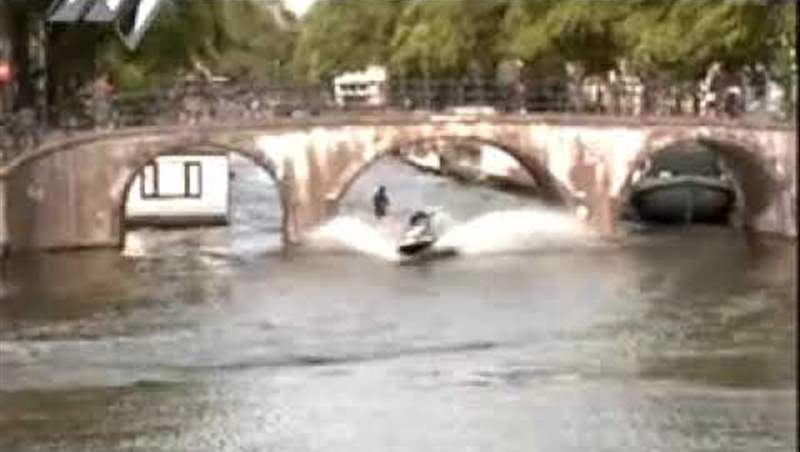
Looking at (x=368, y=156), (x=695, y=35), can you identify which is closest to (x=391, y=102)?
(x=368, y=156)

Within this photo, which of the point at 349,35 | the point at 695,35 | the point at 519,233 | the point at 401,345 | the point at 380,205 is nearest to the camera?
the point at 401,345

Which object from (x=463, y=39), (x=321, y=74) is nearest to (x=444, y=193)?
(x=463, y=39)

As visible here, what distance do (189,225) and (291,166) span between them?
5.60 meters

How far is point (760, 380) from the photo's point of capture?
93.4 feet

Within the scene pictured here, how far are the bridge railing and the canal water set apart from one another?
2.86 meters

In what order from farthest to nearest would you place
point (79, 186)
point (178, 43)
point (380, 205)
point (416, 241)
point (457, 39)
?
point (457, 39)
point (380, 205)
point (178, 43)
point (79, 186)
point (416, 241)

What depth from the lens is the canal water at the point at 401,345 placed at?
2536 centimetres

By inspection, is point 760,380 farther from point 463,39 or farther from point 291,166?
point 463,39

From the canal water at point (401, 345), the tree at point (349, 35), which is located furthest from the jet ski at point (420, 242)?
the tree at point (349, 35)

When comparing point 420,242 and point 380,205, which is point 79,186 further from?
point 380,205

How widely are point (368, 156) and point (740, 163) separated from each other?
8.71 m

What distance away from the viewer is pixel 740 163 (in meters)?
51.1

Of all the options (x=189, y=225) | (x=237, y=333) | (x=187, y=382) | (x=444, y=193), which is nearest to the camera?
(x=187, y=382)

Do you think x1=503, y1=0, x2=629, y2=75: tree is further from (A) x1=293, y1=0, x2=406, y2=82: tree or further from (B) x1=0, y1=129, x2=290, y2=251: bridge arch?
(A) x1=293, y1=0, x2=406, y2=82: tree
